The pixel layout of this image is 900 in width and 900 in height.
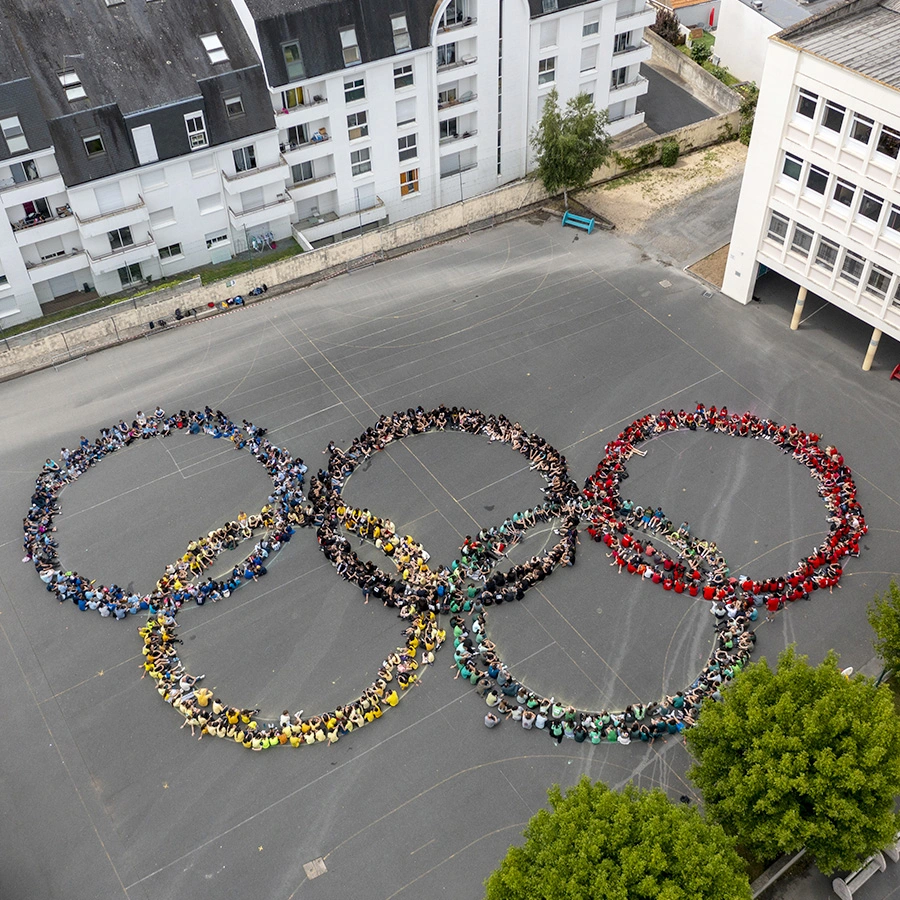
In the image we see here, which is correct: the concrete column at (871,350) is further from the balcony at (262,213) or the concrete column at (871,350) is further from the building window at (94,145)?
the building window at (94,145)

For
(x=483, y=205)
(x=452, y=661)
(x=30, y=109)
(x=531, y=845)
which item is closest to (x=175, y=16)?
(x=30, y=109)

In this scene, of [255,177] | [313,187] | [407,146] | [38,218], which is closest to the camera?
[38,218]

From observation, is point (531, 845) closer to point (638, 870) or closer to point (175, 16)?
point (638, 870)

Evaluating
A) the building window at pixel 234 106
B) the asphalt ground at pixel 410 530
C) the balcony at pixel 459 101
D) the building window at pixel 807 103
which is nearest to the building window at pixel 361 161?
the balcony at pixel 459 101

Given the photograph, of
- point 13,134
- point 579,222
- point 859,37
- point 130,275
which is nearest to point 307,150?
point 130,275

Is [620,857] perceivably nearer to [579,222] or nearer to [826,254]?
[826,254]

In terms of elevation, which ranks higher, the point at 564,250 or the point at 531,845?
the point at 531,845
